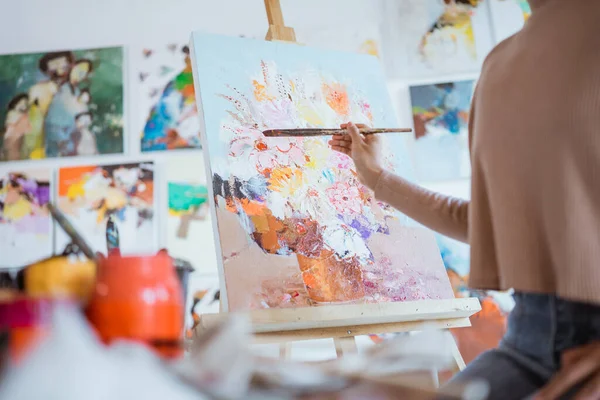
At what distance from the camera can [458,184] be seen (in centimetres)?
277

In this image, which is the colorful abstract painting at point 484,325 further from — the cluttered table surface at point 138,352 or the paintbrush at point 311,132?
the cluttered table surface at point 138,352

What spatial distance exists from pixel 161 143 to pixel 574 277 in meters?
2.22

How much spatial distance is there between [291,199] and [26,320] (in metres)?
1.06

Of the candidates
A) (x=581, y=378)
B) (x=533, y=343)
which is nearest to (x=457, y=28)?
(x=533, y=343)

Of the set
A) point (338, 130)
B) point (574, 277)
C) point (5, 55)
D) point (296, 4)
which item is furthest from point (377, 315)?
point (5, 55)

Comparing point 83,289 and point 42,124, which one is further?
point 42,124

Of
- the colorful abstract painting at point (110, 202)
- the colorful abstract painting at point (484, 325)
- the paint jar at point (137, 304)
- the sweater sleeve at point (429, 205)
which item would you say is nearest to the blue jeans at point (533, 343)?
the sweater sleeve at point (429, 205)

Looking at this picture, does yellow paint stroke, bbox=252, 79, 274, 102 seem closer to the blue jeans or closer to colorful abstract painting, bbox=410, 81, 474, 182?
the blue jeans

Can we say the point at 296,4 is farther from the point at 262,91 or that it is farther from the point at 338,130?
the point at 338,130

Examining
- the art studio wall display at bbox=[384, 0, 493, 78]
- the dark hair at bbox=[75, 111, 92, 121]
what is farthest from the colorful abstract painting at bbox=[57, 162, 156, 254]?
the art studio wall display at bbox=[384, 0, 493, 78]

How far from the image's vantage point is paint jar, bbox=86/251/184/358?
669mm

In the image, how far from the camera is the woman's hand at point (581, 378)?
83cm

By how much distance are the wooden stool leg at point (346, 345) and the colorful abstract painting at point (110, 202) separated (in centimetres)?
140

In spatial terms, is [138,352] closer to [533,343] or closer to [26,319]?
[26,319]
